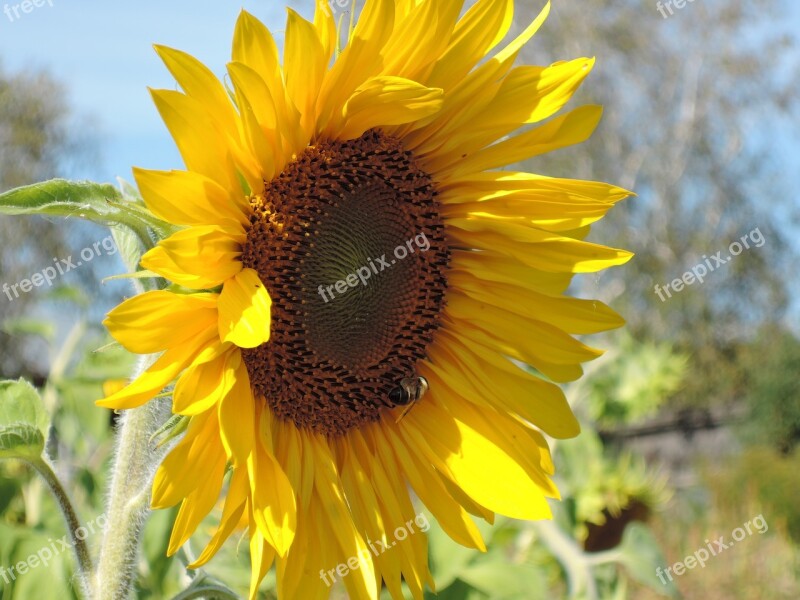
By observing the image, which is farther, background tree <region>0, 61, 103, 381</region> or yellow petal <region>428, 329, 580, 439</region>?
background tree <region>0, 61, 103, 381</region>

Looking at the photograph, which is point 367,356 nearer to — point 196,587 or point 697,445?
point 196,587

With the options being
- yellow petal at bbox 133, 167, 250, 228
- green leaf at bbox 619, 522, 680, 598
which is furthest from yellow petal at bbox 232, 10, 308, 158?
green leaf at bbox 619, 522, 680, 598

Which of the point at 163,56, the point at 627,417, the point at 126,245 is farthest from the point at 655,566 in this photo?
the point at 163,56

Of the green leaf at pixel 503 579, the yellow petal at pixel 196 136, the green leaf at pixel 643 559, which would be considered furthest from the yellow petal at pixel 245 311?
the green leaf at pixel 643 559

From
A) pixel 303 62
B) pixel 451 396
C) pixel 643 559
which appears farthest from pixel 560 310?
pixel 643 559

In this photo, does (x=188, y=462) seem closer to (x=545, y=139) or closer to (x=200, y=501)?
(x=200, y=501)

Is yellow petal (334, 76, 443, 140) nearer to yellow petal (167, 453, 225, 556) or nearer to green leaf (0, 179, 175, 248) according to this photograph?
green leaf (0, 179, 175, 248)
